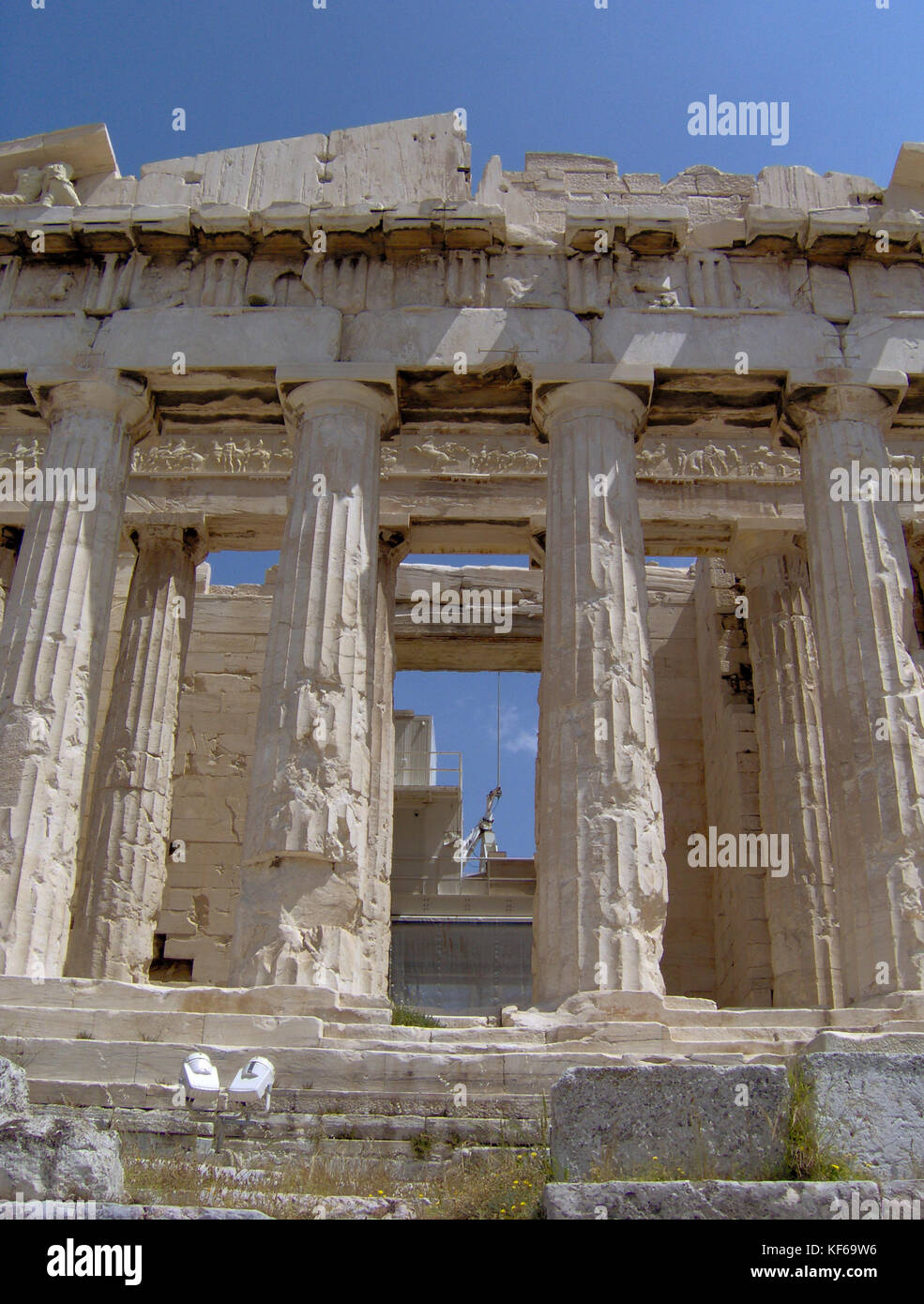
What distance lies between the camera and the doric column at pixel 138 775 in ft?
61.2

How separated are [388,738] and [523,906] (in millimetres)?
10394

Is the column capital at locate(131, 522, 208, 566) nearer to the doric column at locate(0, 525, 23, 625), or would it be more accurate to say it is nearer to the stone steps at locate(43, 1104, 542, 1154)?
the doric column at locate(0, 525, 23, 625)

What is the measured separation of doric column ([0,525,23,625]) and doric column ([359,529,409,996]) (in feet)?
19.1

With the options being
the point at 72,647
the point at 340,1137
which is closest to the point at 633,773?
the point at 340,1137

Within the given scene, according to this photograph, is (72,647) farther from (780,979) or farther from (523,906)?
(523,906)

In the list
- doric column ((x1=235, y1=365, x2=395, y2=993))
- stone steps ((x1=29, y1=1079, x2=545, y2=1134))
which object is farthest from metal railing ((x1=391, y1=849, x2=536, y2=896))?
stone steps ((x1=29, y1=1079, x2=545, y2=1134))

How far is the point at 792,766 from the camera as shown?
64.5ft

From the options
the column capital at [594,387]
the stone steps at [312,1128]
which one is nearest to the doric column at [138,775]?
the column capital at [594,387]

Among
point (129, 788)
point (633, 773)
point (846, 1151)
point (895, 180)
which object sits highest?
point (895, 180)

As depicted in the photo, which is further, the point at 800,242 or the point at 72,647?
the point at 800,242

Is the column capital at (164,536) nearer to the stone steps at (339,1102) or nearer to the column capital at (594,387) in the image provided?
the column capital at (594,387)

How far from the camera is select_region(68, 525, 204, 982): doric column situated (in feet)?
61.2

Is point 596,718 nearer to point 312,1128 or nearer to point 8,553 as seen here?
point 312,1128
